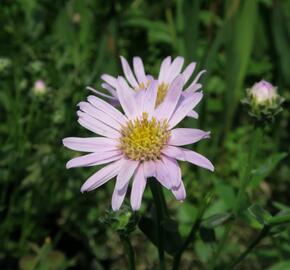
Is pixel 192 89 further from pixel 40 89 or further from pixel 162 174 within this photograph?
pixel 40 89

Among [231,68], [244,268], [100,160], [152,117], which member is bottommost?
[244,268]

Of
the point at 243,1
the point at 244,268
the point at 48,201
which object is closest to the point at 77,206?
the point at 48,201

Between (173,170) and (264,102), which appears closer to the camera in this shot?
(173,170)

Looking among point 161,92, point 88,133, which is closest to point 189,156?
point 161,92

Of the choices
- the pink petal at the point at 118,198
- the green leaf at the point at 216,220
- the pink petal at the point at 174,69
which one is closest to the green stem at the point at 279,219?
the green leaf at the point at 216,220

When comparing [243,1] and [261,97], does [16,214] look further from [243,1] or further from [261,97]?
[243,1]

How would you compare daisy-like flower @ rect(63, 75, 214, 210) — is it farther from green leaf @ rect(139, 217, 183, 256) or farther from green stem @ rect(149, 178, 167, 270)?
green leaf @ rect(139, 217, 183, 256)
